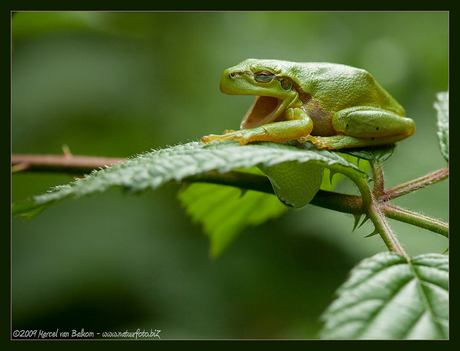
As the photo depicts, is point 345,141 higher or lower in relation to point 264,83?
lower

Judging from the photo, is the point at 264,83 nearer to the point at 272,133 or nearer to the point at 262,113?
the point at 262,113

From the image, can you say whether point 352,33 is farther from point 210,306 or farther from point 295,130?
point 210,306

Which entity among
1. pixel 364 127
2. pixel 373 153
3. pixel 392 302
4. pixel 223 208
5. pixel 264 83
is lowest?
pixel 223 208

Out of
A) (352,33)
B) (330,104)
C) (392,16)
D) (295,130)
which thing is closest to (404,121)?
(330,104)

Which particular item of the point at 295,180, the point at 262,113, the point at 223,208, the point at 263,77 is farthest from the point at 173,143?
the point at 295,180

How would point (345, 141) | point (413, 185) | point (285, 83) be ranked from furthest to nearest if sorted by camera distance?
point (285, 83), point (345, 141), point (413, 185)

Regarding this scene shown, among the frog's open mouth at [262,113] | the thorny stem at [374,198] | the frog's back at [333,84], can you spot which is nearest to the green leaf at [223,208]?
the frog's open mouth at [262,113]
